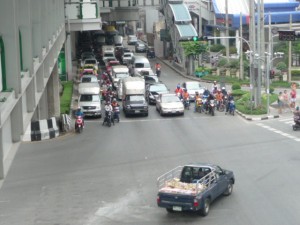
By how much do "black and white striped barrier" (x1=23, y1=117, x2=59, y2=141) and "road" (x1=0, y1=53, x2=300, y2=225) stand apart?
1.94 feet

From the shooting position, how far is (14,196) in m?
21.5

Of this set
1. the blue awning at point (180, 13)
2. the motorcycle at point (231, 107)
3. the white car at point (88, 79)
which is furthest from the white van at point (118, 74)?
the blue awning at point (180, 13)

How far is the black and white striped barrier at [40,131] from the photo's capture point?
31703 millimetres

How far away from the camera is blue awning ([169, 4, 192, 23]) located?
68.4m

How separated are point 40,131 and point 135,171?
28.0 ft

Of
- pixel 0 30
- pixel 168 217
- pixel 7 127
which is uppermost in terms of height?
pixel 0 30

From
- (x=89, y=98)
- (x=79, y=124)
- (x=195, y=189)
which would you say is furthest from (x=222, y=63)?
(x=195, y=189)

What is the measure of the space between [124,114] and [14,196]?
19.8 metres

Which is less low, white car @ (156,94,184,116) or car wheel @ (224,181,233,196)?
white car @ (156,94,184,116)

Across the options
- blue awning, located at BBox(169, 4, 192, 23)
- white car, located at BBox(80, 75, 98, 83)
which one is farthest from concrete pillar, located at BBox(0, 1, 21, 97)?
blue awning, located at BBox(169, 4, 192, 23)

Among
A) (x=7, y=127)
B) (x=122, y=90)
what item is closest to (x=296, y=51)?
(x=122, y=90)

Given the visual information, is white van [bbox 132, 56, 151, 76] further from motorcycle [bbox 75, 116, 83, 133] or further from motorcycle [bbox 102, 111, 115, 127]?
motorcycle [bbox 75, 116, 83, 133]

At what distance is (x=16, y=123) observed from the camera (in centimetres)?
1073

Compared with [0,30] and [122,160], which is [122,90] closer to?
[122,160]
